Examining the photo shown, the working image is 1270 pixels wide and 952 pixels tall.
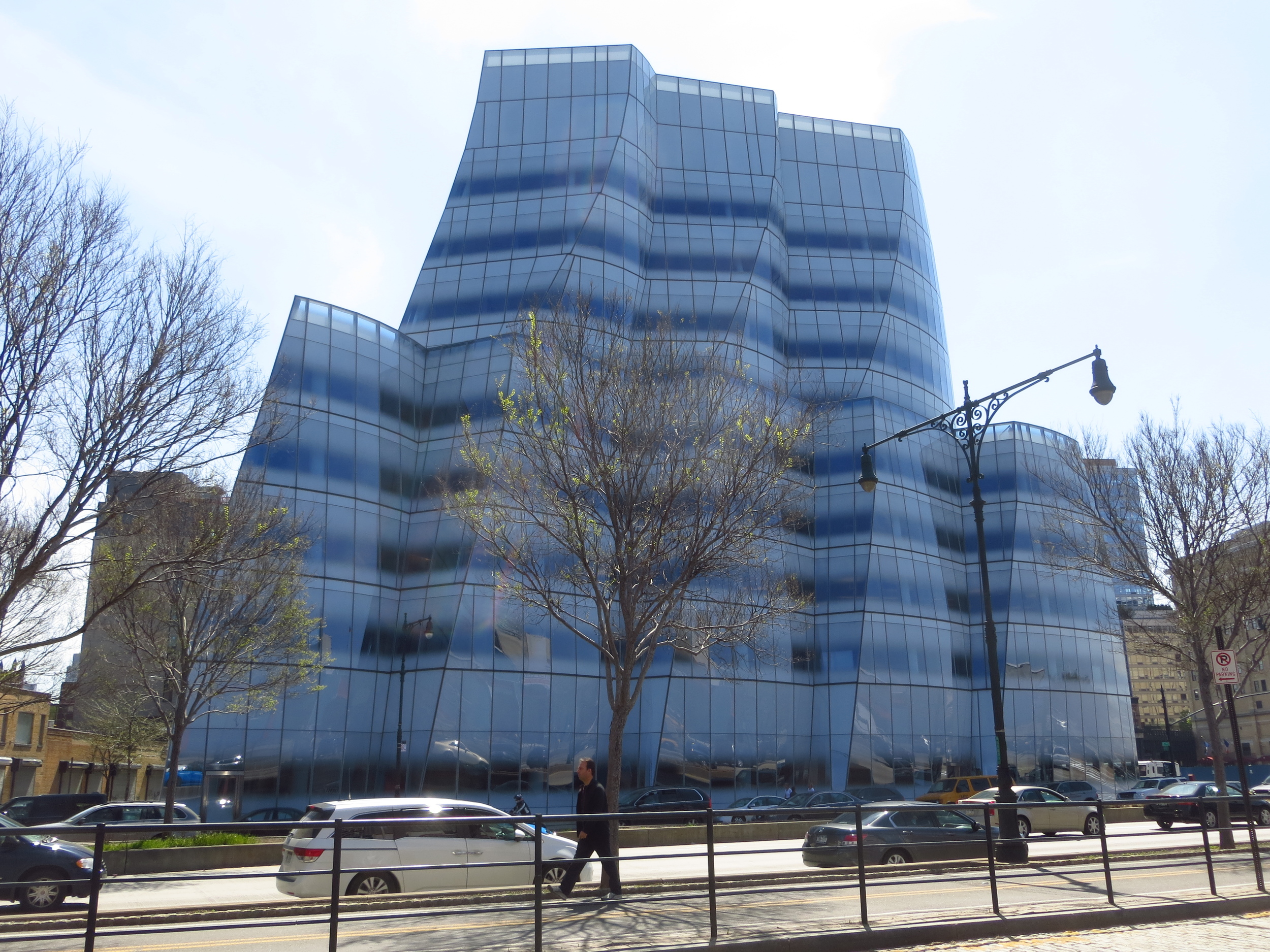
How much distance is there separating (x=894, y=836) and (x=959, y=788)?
79.9 ft

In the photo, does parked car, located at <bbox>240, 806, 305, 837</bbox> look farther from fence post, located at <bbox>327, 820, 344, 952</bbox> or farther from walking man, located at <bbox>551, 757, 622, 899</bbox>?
fence post, located at <bbox>327, 820, 344, 952</bbox>

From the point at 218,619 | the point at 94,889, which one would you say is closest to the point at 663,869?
the point at 218,619

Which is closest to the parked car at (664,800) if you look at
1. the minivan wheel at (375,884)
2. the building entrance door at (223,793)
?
the building entrance door at (223,793)

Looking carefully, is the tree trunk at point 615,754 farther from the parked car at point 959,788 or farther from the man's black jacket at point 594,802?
the parked car at point 959,788

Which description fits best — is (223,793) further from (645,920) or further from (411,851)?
(645,920)

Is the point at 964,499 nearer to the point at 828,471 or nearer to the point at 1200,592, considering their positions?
the point at 828,471

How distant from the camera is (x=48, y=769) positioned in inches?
2149

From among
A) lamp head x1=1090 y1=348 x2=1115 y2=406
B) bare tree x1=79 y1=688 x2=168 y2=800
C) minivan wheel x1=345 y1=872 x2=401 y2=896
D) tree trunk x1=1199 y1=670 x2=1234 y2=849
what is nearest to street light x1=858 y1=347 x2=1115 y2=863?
lamp head x1=1090 y1=348 x2=1115 y2=406

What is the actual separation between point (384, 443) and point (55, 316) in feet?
107

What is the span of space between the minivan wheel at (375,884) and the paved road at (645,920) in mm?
1955

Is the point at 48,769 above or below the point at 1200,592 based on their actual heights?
below

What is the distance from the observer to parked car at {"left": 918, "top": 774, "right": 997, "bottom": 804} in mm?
39344

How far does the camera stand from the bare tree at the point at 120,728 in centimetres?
4550

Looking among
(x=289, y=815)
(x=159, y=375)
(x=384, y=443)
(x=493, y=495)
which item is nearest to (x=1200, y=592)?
(x=493, y=495)
